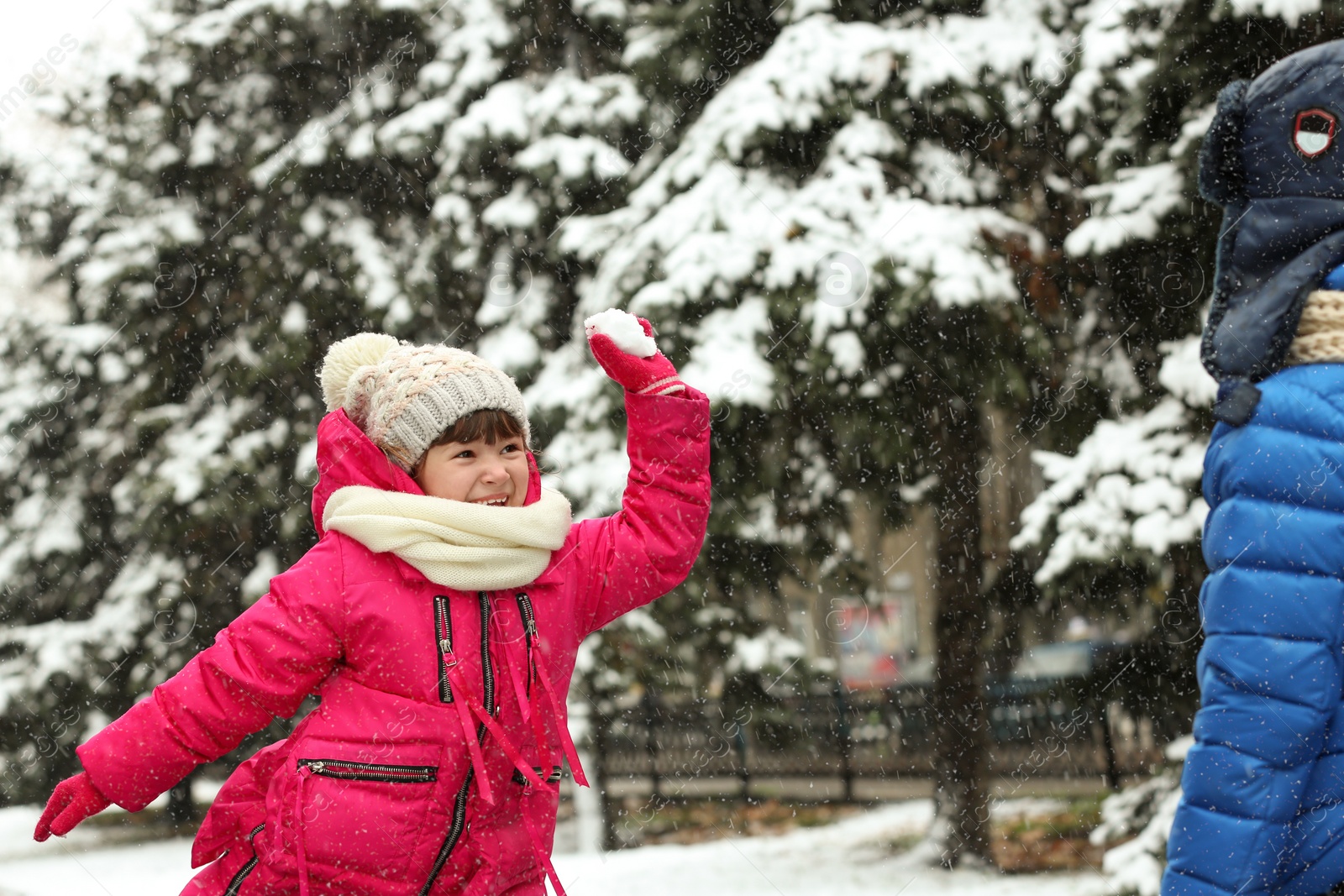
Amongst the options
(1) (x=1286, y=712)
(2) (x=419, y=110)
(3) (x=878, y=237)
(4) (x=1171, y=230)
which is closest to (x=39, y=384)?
(2) (x=419, y=110)

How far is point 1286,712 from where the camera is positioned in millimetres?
2129

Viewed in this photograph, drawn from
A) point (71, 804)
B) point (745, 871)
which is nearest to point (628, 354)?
point (71, 804)

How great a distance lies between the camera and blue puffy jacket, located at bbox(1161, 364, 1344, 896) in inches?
83.8

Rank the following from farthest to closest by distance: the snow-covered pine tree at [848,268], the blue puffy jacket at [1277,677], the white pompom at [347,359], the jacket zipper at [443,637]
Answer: the snow-covered pine tree at [848,268] < the white pompom at [347,359] < the jacket zipper at [443,637] < the blue puffy jacket at [1277,677]

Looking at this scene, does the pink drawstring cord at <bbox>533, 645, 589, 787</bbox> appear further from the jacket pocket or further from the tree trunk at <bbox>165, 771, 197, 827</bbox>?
the tree trunk at <bbox>165, 771, 197, 827</bbox>

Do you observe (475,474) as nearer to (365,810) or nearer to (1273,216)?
(365,810)

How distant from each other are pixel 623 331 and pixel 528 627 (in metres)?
0.64

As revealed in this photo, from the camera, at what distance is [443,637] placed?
254 cm

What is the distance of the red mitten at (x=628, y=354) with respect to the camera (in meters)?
2.65

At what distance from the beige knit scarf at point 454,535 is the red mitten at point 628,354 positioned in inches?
13.2

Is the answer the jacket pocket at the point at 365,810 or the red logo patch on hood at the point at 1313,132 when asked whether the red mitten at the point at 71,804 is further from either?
the red logo patch on hood at the point at 1313,132

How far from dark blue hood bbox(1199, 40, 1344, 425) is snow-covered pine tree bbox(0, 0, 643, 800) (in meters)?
5.25

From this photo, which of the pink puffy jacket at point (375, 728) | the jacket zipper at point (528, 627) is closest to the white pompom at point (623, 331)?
the pink puffy jacket at point (375, 728)

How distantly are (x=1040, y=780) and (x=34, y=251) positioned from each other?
873cm
